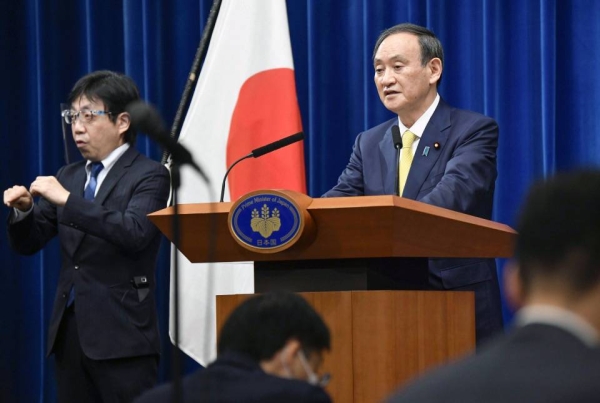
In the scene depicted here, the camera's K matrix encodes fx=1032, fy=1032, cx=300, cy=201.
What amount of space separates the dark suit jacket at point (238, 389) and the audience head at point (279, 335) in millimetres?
95

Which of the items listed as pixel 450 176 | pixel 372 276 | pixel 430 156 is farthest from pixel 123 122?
pixel 372 276

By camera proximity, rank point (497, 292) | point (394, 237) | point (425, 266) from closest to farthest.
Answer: point (394, 237) → point (425, 266) → point (497, 292)

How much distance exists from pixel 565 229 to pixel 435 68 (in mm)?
2438

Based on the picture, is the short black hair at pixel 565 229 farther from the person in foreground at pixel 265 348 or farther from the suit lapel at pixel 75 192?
the suit lapel at pixel 75 192

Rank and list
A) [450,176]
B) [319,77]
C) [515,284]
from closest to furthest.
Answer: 1. [515,284]
2. [450,176]
3. [319,77]

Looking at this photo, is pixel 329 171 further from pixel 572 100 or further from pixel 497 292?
pixel 497 292

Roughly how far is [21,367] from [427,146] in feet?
9.22

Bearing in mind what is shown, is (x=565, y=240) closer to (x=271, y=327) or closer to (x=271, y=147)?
(x=271, y=327)

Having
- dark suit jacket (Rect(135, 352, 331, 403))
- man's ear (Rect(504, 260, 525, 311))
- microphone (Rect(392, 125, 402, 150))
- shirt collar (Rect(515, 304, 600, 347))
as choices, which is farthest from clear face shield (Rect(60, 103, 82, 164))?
shirt collar (Rect(515, 304, 600, 347))

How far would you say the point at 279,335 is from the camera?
5.64 feet

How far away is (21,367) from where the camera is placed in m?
5.10

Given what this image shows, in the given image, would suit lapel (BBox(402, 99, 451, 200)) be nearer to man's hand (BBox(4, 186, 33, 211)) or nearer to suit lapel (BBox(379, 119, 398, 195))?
suit lapel (BBox(379, 119, 398, 195))

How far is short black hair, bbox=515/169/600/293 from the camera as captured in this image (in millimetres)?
1054

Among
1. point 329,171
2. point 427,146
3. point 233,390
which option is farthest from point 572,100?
point 233,390
